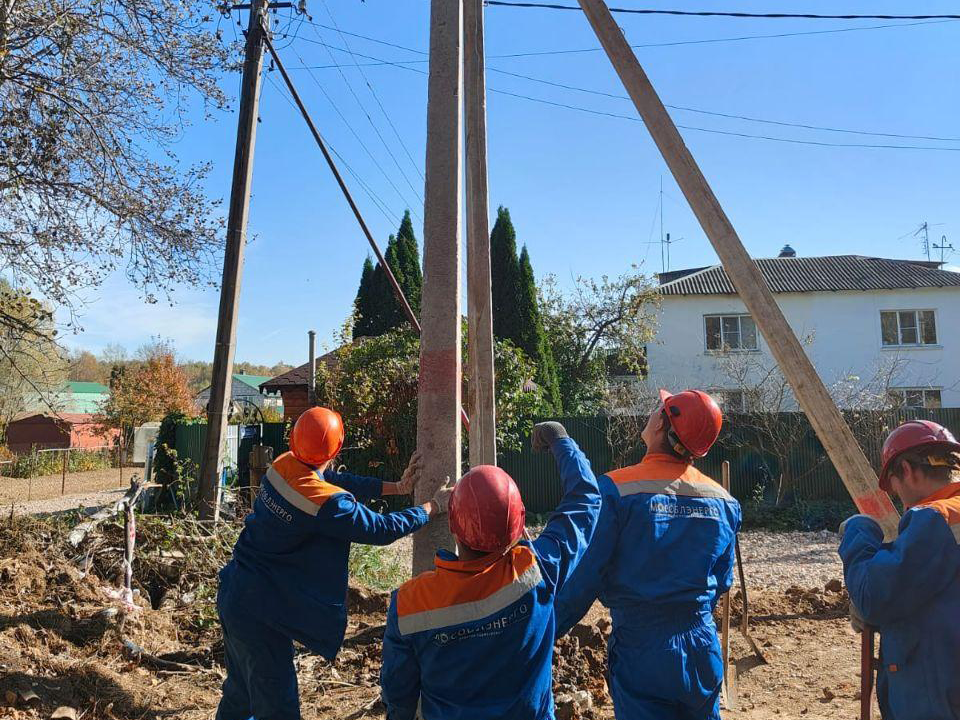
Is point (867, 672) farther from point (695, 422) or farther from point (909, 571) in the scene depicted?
point (695, 422)

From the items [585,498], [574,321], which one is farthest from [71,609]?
[574,321]

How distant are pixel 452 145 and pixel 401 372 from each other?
900cm

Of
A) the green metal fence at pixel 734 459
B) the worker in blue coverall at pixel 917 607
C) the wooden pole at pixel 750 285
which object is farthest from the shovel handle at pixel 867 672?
the green metal fence at pixel 734 459

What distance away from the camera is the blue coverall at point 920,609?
2158 mm

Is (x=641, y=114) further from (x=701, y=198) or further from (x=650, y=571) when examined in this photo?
(x=650, y=571)

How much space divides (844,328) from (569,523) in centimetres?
2486

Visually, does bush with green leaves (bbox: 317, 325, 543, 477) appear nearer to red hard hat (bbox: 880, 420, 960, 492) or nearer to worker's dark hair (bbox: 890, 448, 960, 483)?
red hard hat (bbox: 880, 420, 960, 492)

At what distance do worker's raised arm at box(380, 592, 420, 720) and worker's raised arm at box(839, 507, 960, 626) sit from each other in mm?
1419

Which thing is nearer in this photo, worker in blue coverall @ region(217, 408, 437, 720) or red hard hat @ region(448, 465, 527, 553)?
red hard hat @ region(448, 465, 527, 553)

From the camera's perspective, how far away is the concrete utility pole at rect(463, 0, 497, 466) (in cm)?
390

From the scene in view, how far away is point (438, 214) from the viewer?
361 centimetres

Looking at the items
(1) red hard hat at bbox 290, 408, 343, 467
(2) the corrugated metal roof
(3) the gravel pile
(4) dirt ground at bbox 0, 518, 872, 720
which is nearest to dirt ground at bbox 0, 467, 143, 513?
(4) dirt ground at bbox 0, 518, 872, 720

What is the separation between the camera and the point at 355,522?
3531mm

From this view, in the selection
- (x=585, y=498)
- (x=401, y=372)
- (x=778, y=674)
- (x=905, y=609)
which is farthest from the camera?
(x=401, y=372)
